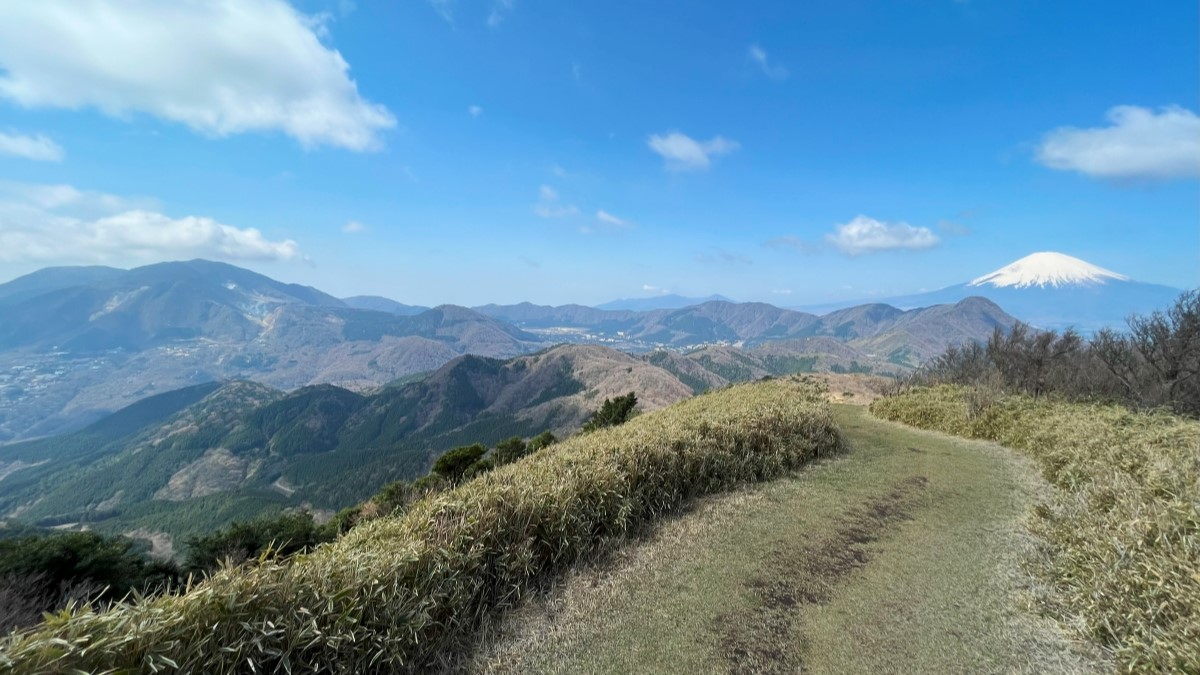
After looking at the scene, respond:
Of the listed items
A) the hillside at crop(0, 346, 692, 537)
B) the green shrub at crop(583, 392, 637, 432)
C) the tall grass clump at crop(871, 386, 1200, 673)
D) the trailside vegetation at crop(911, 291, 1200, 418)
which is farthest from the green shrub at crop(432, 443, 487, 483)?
the hillside at crop(0, 346, 692, 537)

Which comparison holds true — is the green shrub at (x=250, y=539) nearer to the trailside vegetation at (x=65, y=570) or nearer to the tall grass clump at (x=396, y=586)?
the trailside vegetation at (x=65, y=570)

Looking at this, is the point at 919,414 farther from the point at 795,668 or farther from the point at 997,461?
the point at 795,668

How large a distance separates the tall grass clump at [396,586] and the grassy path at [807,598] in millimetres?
559

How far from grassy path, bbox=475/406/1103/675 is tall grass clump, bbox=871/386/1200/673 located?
0.46 m

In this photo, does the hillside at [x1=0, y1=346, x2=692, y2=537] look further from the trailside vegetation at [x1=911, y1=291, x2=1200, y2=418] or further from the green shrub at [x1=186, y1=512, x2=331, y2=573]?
the green shrub at [x1=186, y1=512, x2=331, y2=573]

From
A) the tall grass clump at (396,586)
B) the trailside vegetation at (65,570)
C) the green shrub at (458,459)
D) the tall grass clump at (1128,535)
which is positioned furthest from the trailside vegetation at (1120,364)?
the trailside vegetation at (65,570)

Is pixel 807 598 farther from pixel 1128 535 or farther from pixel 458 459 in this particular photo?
A: pixel 458 459

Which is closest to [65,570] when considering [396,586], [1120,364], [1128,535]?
[396,586]

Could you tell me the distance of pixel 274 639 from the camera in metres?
3.95

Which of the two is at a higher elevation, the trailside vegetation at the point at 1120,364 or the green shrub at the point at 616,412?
the trailside vegetation at the point at 1120,364

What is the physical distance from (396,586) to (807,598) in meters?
4.78

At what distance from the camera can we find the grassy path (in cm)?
474

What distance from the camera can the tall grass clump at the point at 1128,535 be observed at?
439 cm

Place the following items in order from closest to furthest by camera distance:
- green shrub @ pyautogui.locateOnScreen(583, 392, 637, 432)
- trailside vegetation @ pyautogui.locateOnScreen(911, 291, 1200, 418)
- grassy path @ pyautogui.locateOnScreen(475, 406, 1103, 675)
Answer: grassy path @ pyautogui.locateOnScreen(475, 406, 1103, 675) → trailside vegetation @ pyautogui.locateOnScreen(911, 291, 1200, 418) → green shrub @ pyautogui.locateOnScreen(583, 392, 637, 432)
